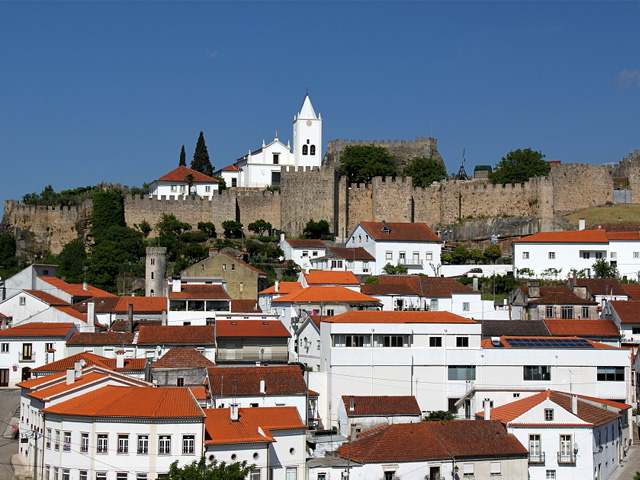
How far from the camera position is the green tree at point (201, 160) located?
89.9 meters

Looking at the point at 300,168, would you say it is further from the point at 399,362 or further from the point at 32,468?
the point at 32,468

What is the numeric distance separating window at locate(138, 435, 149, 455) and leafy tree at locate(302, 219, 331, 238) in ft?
138

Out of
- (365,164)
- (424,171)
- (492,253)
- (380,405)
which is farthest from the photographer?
(424,171)

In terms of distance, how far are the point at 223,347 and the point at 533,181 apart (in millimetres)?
38356

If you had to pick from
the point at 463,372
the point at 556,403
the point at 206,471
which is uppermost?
the point at 463,372

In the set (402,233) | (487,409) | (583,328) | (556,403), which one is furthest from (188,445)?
(402,233)

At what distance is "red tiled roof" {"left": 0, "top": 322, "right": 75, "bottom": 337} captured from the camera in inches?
1673

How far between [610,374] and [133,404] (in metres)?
20.6

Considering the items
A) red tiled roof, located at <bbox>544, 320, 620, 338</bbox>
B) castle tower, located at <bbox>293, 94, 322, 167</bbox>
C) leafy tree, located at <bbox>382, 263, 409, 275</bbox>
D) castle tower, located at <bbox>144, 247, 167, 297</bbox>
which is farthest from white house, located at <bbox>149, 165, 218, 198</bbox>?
red tiled roof, located at <bbox>544, 320, 620, 338</bbox>

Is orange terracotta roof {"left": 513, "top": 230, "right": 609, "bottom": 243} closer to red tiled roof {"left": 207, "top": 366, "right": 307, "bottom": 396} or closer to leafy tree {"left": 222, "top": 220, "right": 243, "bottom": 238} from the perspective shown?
leafy tree {"left": 222, "top": 220, "right": 243, "bottom": 238}

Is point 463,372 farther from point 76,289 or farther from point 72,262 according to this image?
point 72,262

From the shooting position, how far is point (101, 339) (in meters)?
42.8

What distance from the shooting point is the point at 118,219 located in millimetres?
71438

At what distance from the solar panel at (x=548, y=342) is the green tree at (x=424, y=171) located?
36.3m
